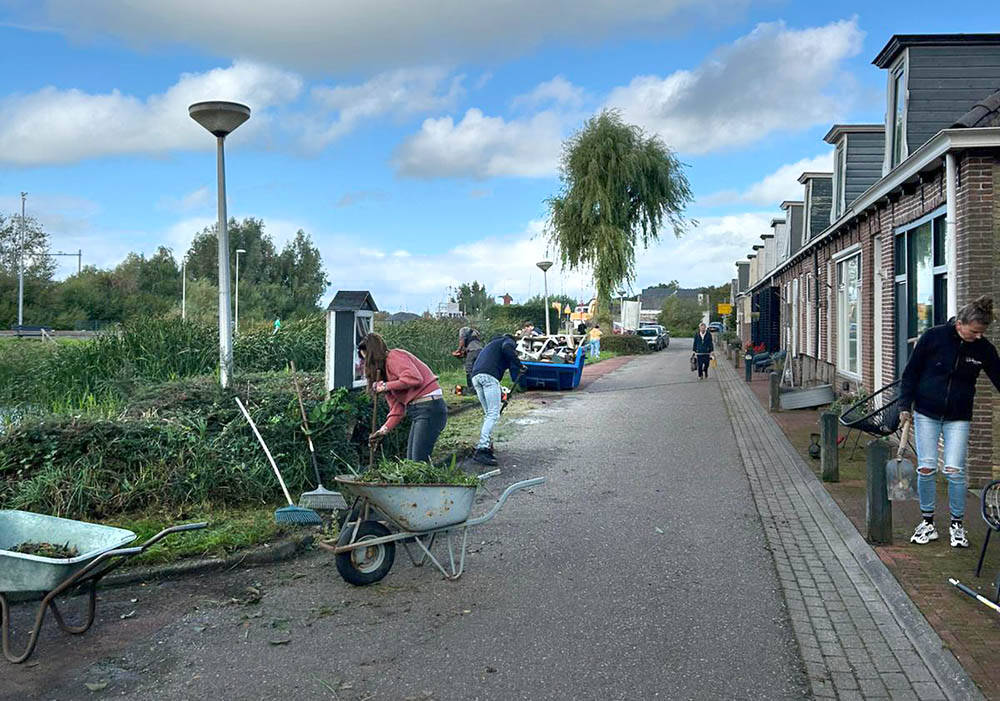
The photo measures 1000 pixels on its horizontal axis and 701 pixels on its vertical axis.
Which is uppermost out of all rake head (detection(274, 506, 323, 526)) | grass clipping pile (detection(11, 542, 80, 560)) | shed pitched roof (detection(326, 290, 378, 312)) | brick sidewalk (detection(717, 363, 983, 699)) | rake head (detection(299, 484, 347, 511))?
shed pitched roof (detection(326, 290, 378, 312))

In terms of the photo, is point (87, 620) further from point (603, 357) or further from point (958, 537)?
point (603, 357)

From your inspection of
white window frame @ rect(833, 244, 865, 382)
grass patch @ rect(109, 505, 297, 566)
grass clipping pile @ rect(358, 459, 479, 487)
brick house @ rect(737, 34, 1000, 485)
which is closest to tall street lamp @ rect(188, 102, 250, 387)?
grass patch @ rect(109, 505, 297, 566)

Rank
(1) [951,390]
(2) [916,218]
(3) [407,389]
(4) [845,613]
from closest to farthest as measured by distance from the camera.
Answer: (4) [845,613] → (1) [951,390] → (3) [407,389] → (2) [916,218]

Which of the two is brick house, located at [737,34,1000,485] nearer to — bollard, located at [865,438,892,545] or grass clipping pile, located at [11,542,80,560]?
bollard, located at [865,438,892,545]

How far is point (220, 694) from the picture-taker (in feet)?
14.1

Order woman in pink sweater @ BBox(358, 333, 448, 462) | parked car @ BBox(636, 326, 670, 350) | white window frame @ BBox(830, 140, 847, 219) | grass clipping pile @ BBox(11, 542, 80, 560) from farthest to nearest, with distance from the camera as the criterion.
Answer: parked car @ BBox(636, 326, 670, 350)
white window frame @ BBox(830, 140, 847, 219)
woman in pink sweater @ BBox(358, 333, 448, 462)
grass clipping pile @ BBox(11, 542, 80, 560)

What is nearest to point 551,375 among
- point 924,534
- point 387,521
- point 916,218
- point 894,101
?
point 894,101

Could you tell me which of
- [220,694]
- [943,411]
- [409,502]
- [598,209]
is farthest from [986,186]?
[598,209]

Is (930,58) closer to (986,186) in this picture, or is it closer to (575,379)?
(986,186)

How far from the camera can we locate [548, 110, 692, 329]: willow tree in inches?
1748

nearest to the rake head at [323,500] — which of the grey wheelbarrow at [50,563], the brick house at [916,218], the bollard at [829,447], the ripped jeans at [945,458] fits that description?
the grey wheelbarrow at [50,563]

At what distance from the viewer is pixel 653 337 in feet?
191

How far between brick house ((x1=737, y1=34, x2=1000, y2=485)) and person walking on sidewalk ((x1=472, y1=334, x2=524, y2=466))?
4848mm

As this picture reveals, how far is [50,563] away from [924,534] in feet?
19.1
